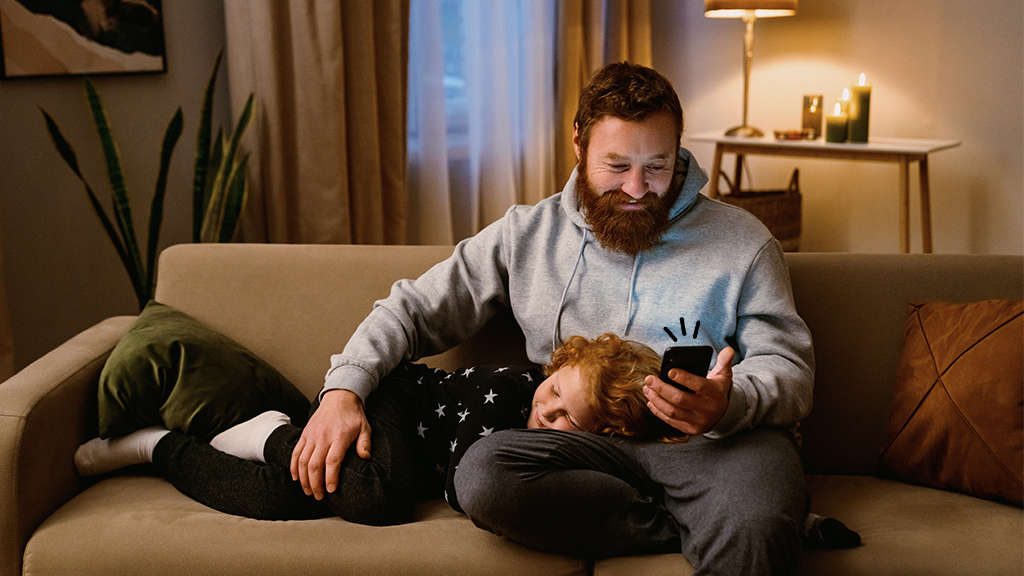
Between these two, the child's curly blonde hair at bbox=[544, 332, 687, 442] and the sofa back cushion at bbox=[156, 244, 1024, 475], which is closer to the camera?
the child's curly blonde hair at bbox=[544, 332, 687, 442]

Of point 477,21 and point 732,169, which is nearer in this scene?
point 477,21

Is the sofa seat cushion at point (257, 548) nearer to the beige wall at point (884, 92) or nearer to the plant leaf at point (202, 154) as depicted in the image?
the plant leaf at point (202, 154)

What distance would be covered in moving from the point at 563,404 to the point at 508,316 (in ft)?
1.26

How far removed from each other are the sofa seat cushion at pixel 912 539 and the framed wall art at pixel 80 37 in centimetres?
237

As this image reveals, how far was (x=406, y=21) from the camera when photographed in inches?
128

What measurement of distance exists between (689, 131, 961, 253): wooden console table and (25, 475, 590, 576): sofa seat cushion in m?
2.50

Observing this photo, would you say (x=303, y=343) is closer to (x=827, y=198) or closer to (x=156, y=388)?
(x=156, y=388)

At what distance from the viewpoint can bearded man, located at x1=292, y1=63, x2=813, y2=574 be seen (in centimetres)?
130

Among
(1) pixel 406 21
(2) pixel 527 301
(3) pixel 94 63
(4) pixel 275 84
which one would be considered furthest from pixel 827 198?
(3) pixel 94 63

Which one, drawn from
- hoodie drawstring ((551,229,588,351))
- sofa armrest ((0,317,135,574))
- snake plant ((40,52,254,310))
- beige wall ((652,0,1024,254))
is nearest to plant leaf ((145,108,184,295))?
snake plant ((40,52,254,310))

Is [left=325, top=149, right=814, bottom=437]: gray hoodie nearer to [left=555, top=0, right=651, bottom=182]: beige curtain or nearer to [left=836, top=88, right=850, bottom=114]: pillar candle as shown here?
[left=836, top=88, right=850, bottom=114]: pillar candle

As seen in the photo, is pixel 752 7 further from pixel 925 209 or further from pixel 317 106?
pixel 317 106

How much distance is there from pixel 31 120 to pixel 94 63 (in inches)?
10.4

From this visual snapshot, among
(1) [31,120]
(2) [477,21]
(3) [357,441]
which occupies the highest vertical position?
(2) [477,21]
